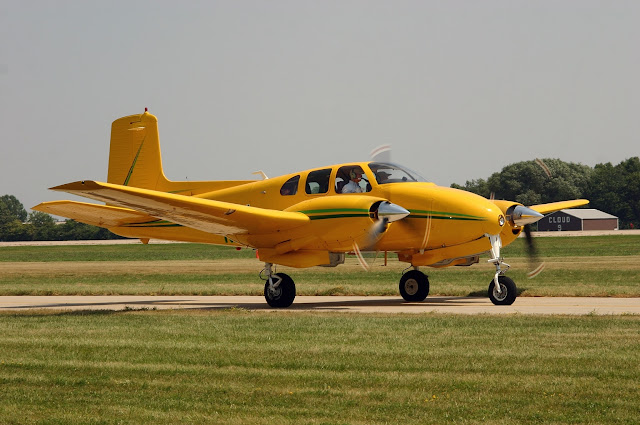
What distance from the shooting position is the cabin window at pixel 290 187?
21344 mm

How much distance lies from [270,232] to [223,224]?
47.7 inches

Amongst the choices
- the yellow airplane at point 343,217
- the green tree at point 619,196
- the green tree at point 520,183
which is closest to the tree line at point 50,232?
the green tree at point 619,196

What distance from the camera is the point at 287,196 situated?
70.3 feet

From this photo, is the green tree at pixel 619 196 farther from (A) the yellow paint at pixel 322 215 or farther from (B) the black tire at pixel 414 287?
(A) the yellow paint at pixel 322 215

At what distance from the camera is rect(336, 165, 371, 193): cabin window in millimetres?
20250

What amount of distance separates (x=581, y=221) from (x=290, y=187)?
107m

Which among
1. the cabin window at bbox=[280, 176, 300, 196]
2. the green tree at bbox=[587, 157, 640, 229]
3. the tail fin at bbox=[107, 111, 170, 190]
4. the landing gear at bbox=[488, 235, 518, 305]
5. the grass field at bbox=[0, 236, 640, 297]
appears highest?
the green tree at bbox=[587, 157, 640, 229]

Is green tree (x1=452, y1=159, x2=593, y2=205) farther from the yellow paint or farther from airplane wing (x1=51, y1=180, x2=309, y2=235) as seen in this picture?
airplane wing (x1=51, y1=180, x2=309, y2=235)

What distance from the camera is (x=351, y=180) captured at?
67.1 ft

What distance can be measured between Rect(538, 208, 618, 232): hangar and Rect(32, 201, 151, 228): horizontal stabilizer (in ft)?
334

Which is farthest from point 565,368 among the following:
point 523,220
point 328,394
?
→ point 523,220

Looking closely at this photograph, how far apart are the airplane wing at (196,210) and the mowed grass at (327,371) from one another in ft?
9.53

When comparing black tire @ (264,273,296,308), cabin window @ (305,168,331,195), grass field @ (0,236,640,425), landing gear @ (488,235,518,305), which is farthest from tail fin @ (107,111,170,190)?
landing gear @ (488,235,518,305)

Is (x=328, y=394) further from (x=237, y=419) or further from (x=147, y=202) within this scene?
(x=147, y=202)
